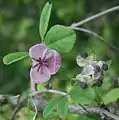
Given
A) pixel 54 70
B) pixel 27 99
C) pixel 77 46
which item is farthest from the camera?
pixel 77 46

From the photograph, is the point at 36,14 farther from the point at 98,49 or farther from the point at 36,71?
the point at 36,71

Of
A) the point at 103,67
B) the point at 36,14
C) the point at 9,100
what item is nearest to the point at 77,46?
the point at 36,14

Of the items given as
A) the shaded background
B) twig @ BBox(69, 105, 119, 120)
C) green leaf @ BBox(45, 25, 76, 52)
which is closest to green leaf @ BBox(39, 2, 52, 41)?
green leaf @ BBox(45, 25, 76, 52)

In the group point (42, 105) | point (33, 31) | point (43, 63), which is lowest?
point (33, 31)

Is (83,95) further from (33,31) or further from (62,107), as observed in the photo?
(33,31)

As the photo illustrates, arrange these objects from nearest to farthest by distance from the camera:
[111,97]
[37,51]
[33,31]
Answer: [37,51]
[111,97]
[33,31]

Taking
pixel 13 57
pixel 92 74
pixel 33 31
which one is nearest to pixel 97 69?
pixel 92 74

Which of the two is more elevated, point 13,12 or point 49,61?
point 49,61
